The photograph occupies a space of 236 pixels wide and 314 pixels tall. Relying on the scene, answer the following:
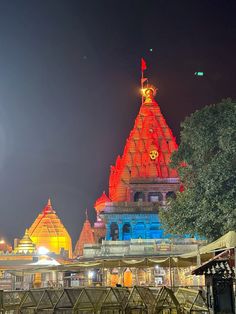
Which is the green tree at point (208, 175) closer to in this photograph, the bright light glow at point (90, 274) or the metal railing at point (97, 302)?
the metal railing at point (97, 302)

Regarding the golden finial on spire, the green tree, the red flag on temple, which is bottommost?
the green tree

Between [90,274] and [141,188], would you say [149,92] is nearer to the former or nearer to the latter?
[141,188]

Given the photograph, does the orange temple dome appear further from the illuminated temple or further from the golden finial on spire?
the golden finial on spire

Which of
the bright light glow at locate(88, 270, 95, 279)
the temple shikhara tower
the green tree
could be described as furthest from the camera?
the temple shikhara tower

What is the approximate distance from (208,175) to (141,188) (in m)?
28.2

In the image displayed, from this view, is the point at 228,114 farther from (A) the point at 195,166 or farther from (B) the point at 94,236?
(B) the point at 94,236

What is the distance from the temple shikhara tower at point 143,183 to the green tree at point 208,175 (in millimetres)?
18222

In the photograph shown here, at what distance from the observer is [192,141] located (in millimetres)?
26906

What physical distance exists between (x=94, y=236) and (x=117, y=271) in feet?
78.0

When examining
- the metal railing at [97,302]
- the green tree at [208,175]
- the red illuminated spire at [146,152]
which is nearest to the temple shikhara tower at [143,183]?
the red illuminated spire at [146,152]

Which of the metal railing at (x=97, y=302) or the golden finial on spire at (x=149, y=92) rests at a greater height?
the golden finial on spire at (x=149, y=92)

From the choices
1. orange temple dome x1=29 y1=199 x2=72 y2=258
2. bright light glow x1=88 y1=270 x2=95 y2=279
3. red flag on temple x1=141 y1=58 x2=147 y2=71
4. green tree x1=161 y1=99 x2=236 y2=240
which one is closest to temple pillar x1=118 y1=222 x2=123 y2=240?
bright light glow x1=88 y1=270 x2=95 y2=279

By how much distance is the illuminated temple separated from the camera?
4783cm

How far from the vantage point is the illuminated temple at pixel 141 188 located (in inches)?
1883
